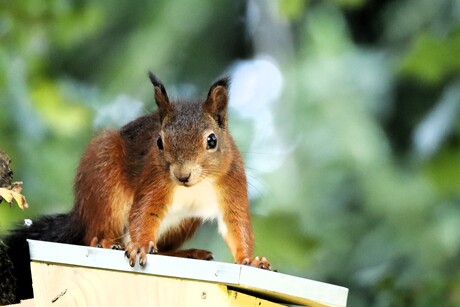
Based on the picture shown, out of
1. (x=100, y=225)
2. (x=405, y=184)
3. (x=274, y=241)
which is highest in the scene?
(x=405, y=184)

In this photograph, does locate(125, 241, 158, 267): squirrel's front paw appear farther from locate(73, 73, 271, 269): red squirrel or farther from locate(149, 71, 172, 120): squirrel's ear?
locate(149, 71, 172, 120): squirrel's ear

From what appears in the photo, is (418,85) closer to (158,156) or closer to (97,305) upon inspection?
(158,156)

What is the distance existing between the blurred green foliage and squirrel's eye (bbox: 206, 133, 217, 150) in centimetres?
166

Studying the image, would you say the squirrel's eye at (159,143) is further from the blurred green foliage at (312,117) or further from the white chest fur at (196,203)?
the blurred green foliage at (312,117)

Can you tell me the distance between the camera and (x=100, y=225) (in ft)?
12.6

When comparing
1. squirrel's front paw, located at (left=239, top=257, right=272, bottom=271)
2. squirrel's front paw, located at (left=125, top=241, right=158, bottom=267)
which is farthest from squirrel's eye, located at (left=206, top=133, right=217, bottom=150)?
squirrel's front paw, located at (left=125, top=241, right=158, bottom=267)

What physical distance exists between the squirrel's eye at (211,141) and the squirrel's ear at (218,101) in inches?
4.6

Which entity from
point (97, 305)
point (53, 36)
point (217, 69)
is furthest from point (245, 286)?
point (217, 69)

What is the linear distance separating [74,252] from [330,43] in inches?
128

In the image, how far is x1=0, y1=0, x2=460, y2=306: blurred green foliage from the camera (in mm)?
5703

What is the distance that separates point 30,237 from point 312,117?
107 inches

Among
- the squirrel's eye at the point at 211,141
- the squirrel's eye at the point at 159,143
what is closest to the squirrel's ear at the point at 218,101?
the squirrel's eye at the point at 211,141

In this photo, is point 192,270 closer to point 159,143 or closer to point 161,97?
point 159,143

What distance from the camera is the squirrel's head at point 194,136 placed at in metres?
3.63
